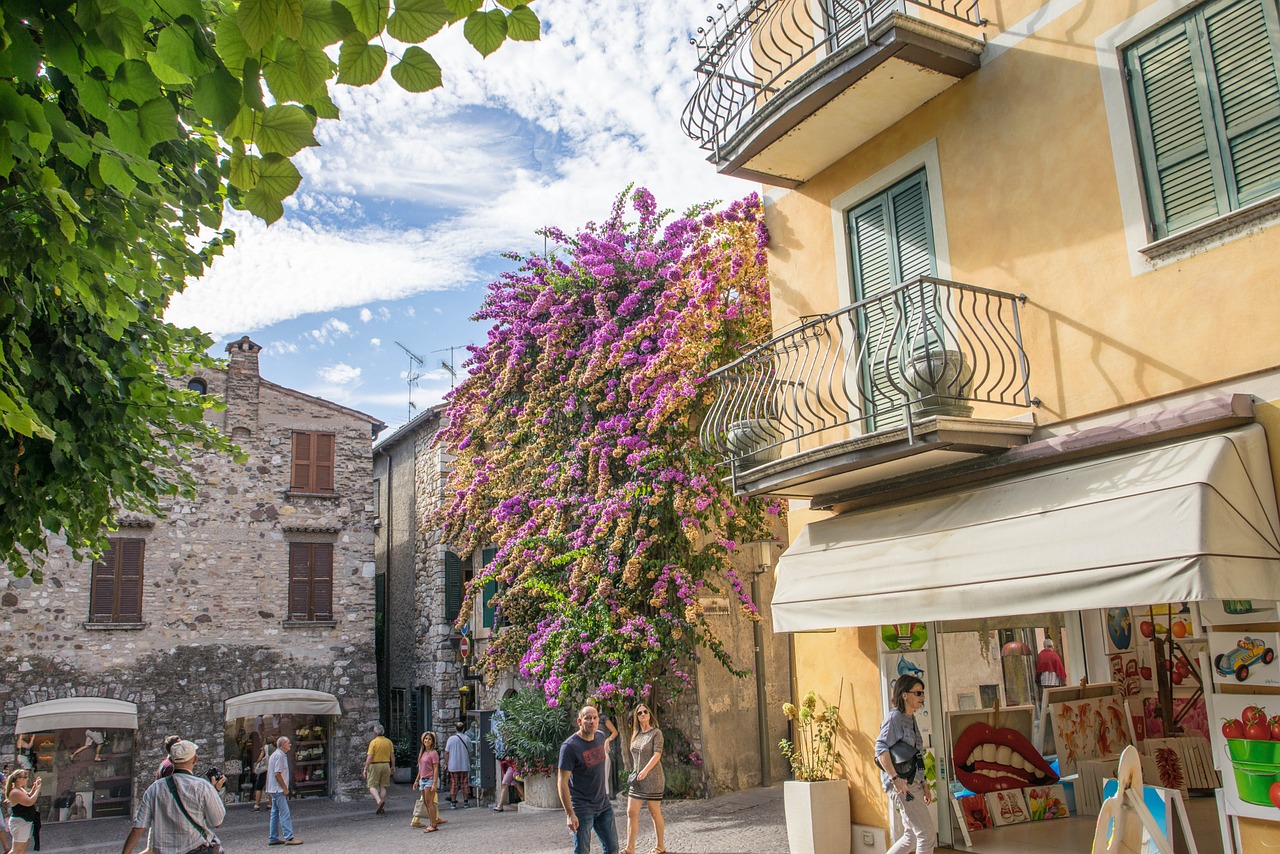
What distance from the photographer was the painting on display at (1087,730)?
9.84m

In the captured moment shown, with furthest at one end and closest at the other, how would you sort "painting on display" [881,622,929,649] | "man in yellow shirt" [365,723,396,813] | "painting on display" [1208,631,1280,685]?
1. "man in yellow shirt" [365,723,396,813]
2. "painting on display" [881,622,929,649]
3. "painting on display" [1208,631,1280,685]

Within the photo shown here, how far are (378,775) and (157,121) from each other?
1774cm

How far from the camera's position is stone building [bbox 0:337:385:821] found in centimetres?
2006

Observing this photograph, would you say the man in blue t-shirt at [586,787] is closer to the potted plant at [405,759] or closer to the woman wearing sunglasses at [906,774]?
the woman wearing sunglasses at [906,774]

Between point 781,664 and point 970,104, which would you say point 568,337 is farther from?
point 970,104

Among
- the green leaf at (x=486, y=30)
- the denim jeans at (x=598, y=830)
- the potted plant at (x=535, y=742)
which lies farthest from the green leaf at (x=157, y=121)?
the potted plant at (x=535, y=742)

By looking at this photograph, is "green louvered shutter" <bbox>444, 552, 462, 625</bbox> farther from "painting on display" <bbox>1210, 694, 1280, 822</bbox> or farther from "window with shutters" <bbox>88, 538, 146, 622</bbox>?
"painting on display" <bbox>1210, 694, 1280, 822</bbox>

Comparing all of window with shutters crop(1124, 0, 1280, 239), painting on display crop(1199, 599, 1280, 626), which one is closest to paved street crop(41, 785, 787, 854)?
painting on display crop(1199, 599, 1280, 626)

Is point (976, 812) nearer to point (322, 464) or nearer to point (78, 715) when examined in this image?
point (78, 715)

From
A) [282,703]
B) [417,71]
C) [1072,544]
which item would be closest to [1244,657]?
[1072,544]

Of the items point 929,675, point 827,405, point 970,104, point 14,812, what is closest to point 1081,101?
point 970,104

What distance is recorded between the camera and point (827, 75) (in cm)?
856

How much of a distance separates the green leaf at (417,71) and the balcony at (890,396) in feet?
15.8

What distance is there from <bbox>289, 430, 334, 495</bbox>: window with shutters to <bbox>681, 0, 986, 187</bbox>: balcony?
16.0 metres
